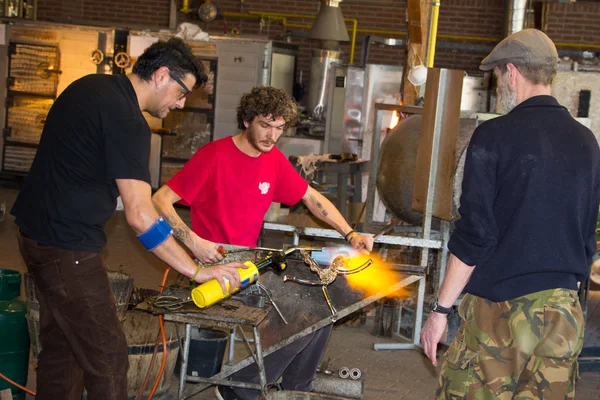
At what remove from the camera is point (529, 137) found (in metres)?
2.74

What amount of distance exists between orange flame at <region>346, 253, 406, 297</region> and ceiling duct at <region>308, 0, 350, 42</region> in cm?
752

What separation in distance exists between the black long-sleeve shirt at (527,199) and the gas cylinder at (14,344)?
2480 mm

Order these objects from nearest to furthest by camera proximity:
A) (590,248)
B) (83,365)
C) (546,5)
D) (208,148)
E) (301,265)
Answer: (590,248), (83,365), (301,265), (208,148), (546,5)

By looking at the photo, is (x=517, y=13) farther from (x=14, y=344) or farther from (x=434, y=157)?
(x=14, y=344)

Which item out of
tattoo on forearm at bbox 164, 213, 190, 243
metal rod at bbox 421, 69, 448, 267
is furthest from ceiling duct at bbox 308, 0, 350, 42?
tattoo on forearm at bbox 164, 213, 190, 243

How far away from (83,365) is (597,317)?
17.8ft

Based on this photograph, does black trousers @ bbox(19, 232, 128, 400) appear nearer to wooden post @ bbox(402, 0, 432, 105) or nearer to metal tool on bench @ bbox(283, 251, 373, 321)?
metal tool on bench @ bbox(283, 251, 373, 321)

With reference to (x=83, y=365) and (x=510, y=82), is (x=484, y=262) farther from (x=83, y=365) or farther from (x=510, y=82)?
(x=83, y=365)

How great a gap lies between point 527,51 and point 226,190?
→ 7.08 ft

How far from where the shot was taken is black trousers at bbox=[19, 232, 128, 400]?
10.5ft

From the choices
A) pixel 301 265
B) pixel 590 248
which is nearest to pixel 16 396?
pixel 301 265

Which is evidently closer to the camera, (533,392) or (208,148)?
(533,392)

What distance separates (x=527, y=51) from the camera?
2791 millimetres

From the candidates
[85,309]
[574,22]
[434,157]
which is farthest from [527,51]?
[574,22]
